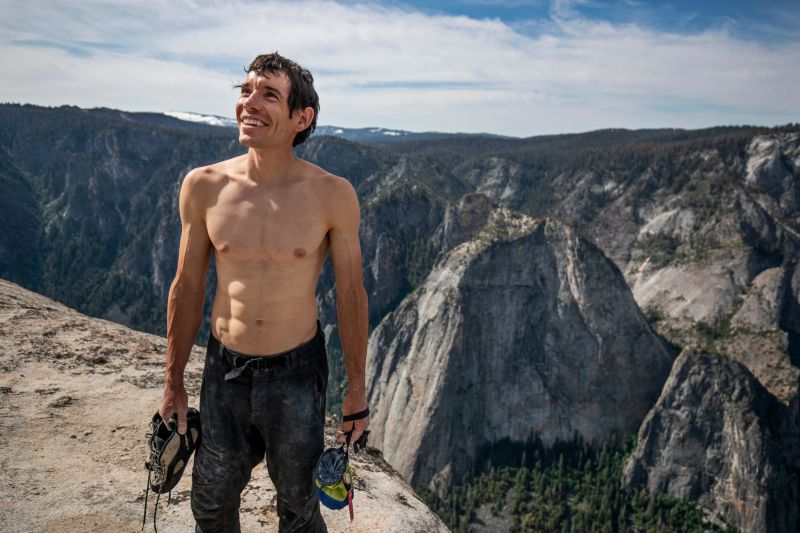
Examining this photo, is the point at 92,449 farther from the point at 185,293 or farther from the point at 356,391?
the point at 356,391

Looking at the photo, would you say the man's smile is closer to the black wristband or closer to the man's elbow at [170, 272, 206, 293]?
the man's elbow at [170, 272, 206, 293]

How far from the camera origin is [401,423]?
283 feet

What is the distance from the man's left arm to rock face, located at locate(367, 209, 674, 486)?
80.6 metres

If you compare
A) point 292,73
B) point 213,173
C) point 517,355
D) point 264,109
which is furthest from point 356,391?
point 517,355

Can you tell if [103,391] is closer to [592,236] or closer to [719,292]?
[719,292]

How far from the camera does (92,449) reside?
7812 millimetres

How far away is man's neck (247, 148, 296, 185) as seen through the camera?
521 cm

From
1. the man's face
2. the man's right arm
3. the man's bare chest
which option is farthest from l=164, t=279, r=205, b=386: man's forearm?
the man's face

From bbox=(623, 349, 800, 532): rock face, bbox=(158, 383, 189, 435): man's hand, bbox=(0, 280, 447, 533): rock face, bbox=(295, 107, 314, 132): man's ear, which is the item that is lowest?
bbox=(623, 349, 800, 532): rock face

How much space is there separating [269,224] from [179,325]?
60.0 inches

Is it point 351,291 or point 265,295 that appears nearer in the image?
point 265,295

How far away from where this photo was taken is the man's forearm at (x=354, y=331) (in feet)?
17.9

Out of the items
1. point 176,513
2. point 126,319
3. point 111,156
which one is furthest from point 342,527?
point 111,156

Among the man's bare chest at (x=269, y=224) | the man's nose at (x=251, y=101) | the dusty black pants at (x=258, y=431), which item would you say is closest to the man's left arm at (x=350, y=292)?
the man's bare chest at (x=269, y=224)
